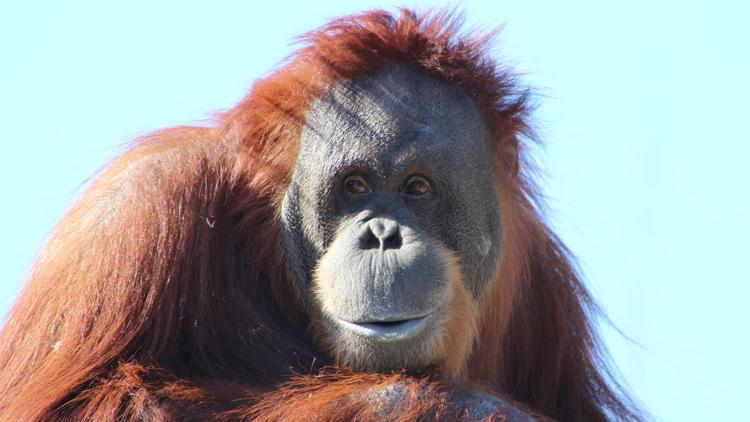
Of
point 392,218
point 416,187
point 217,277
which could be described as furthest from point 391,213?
point 217,277

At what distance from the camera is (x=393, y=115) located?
444 cm

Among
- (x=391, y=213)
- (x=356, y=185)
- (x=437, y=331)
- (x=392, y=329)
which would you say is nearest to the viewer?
(x=392, y=329)

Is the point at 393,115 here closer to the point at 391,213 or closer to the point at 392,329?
the point at 391,213

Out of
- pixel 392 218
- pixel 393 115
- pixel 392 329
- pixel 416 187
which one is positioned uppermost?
pixel 393 115

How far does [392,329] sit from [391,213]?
1.34ft

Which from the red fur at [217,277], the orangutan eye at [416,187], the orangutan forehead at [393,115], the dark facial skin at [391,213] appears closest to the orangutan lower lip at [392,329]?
the dark facial skin at [391,213]

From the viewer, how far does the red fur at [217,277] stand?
13.2 feet

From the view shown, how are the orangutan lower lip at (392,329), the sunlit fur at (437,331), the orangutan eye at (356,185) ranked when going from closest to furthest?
1. the orangutan lower lip at (392,329)
2. the sunlit fur at (437,331)
3. the orangutan eye at (356,185)

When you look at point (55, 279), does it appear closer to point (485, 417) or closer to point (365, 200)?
point (365, 200)

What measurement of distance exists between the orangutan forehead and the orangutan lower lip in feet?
1.96

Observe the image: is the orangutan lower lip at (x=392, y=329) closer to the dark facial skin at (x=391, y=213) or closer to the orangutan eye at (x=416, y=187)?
the dark facial skin at (x=391, y=213)

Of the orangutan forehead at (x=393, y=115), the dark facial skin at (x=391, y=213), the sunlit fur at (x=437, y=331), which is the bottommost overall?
the sunlit fur at (x=437, y=331)

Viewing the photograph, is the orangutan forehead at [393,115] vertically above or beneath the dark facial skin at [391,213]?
above

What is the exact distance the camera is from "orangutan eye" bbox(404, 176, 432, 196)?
4.36 m
